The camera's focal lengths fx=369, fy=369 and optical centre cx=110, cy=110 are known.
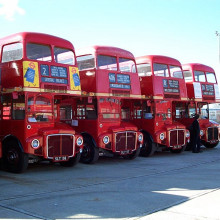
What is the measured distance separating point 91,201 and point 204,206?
193 cm

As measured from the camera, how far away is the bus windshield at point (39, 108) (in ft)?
32.8

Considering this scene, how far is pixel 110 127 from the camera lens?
1223 cm

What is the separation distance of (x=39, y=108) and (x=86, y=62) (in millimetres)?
2927

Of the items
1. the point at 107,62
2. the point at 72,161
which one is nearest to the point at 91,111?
the point at 107,62

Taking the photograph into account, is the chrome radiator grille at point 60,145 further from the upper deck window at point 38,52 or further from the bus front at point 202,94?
the bus front at point 202,94

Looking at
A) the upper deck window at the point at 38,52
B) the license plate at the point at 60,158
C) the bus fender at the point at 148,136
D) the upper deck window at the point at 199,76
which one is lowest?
the license plate at the point at 60,158

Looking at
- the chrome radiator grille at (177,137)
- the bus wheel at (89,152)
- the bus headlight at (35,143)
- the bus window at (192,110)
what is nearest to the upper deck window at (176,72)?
the bus window at (192,110)

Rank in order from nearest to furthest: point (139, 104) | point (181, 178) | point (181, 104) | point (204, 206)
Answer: point (204, 206)
point (181, 178)
point (139, 104)
point (181, 104)

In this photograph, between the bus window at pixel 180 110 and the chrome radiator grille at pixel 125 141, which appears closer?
the chrome radiator grille at pixel 125 141

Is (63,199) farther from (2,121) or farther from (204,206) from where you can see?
(2,121)

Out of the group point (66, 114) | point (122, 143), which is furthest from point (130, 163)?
point (66, 114)

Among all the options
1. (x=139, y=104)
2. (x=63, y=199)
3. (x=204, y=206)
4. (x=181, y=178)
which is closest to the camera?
(x=204, y=206)

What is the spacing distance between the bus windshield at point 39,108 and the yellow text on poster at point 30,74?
361 mm

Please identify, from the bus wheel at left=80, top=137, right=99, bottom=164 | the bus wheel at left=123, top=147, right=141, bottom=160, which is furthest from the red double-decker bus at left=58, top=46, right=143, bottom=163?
the bus wheel at left=123, top=147, right=141, bottom=160
